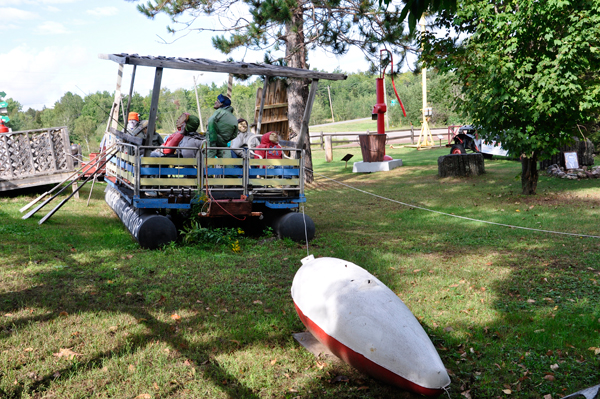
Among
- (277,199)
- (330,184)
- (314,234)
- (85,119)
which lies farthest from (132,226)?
(85,119)

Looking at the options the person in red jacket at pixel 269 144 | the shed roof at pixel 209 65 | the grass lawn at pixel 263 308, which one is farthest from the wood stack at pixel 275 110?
the grass lawn at pixel 263 308

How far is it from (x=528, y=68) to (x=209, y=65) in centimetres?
696

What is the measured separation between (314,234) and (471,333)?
416 centimetres

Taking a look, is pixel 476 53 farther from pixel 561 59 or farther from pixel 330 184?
pixel 330 184

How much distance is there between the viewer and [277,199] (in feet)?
28.4

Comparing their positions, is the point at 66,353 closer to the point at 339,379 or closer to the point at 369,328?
the point at 339,379

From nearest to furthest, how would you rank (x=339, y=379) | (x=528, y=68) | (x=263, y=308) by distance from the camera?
(x=339, y=379), (x=263, y=308), (x=528, y=68)

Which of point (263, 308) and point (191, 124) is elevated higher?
point (191, 124)

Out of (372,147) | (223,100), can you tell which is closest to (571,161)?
(372,147)

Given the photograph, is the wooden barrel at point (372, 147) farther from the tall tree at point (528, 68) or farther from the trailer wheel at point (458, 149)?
the tall tree at point (528, 68)

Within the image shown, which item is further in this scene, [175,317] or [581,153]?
[581,153]

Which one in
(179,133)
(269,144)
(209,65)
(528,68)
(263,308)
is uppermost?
(528,68)

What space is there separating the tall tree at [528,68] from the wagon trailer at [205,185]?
4.13 meters

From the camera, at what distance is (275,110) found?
1313cm
